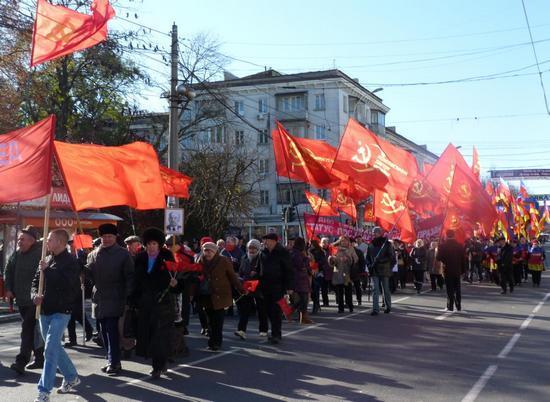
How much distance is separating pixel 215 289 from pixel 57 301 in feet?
10.1

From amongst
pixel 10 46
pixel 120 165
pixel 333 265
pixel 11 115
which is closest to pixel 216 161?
pixel 11 115

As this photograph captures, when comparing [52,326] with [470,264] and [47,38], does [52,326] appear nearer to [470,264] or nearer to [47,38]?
[47,38]

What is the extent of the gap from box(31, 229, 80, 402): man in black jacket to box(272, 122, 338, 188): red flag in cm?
879

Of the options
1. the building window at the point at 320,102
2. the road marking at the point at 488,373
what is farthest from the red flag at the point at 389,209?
the building window at the point at 320,102

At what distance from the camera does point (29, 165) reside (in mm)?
8234

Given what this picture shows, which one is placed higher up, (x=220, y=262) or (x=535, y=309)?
(x=220, y=262)

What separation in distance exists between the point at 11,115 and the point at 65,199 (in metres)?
3.86

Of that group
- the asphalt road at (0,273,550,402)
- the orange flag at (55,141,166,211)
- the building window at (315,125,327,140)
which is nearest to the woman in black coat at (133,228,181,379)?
the asphalt road at (0,273,550,402)

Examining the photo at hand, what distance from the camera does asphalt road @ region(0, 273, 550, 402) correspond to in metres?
6.88

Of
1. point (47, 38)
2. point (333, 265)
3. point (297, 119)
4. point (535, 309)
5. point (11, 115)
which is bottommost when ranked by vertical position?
point (535, 309)

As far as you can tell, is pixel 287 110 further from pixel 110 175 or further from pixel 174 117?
pixel 110 175

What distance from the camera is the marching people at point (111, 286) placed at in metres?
7.82

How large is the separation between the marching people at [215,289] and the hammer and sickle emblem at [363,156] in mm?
7132

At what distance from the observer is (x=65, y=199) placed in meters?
21.8
